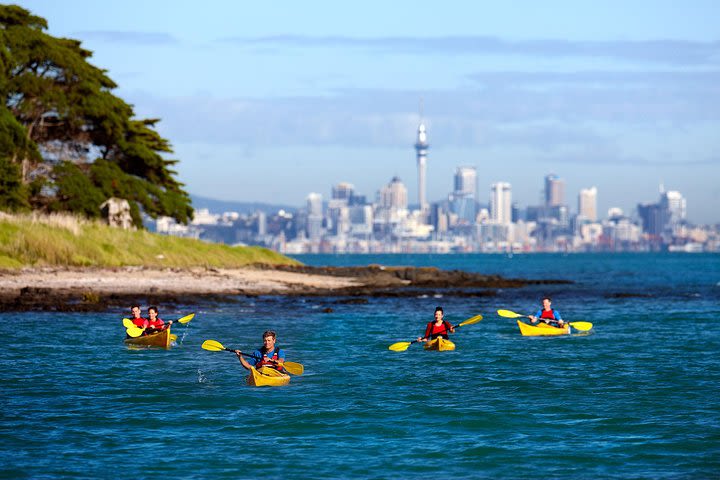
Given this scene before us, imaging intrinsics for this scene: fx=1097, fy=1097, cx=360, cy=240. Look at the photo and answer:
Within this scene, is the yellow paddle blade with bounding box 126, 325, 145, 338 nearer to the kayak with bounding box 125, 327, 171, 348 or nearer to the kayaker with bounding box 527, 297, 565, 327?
the kayak with bounding box 125, 327, 171, 348

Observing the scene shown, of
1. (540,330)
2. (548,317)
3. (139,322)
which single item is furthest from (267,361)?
(548,317)

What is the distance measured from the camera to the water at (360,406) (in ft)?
45.9

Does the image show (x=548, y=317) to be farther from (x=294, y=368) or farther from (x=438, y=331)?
(x=294, y=368)

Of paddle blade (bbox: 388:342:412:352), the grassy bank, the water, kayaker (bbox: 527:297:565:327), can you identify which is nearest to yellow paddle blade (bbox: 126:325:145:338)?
the water

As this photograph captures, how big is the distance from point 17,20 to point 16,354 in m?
39.2

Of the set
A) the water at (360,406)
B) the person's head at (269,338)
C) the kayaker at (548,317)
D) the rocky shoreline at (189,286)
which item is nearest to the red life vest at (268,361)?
the person's head at (269,338)

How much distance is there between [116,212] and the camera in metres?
59.9

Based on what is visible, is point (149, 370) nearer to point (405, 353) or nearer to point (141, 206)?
point (405, 353)

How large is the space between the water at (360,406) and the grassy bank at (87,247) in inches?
490

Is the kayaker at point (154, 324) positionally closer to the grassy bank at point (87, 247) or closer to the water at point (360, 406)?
the water at point (360, 406)

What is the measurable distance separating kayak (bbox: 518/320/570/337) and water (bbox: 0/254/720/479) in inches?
16.0

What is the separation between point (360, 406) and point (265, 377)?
2540mm

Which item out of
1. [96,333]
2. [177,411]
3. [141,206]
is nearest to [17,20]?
[141,206]

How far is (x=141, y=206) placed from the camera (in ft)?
213
